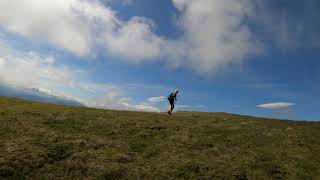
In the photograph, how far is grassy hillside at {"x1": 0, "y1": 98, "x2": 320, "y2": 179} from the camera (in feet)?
104

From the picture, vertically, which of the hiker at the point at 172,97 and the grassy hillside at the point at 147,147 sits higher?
the hiker at the point at 172,97

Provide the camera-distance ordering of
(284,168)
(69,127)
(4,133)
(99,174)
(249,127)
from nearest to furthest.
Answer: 1. (99,174)
2. (284,168)
3. (4,133)
4. (69,127)
5. (249,127)

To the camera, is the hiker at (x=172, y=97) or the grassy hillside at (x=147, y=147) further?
the hiker at (x=172, y=97)

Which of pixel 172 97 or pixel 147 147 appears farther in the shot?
pixel 172 97

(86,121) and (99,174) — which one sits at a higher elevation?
(86,121)

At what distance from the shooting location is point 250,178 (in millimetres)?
32156

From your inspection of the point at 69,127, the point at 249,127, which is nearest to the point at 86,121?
the point at 69,127

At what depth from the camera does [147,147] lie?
125 feet

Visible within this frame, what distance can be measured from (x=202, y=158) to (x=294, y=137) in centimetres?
1328

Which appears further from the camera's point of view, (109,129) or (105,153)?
(109,129)

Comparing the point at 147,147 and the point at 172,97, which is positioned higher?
the point at 172,97

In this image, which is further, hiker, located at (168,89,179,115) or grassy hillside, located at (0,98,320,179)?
hiker, located at (168,89,179,115)

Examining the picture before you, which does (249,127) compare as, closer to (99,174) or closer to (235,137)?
(235,137)

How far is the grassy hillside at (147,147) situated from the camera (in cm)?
3184
